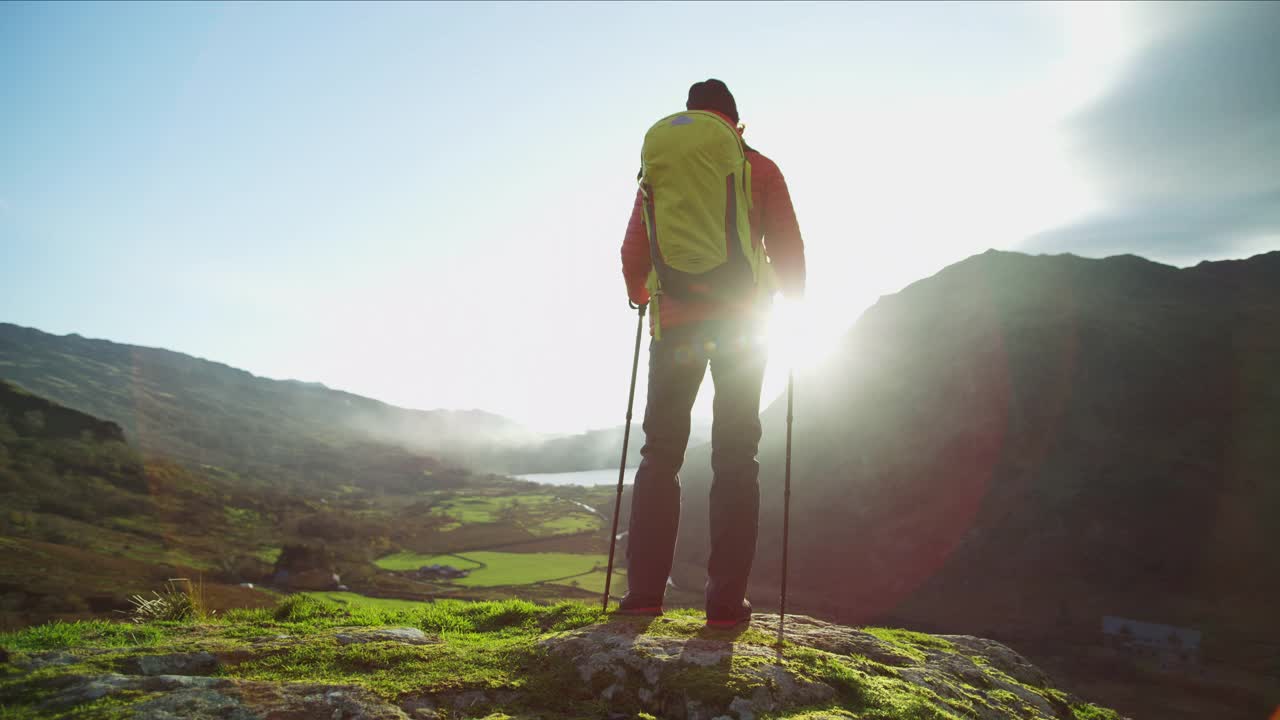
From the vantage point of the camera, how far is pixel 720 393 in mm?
4945

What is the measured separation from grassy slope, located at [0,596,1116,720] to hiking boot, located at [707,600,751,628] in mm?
110

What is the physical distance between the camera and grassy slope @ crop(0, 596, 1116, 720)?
3287 millimetres

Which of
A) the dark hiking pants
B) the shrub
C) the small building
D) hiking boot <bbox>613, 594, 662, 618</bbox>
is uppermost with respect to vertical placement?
the dark hiking pants

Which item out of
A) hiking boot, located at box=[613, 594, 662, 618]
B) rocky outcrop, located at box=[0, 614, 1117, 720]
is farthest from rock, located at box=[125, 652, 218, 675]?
hiking boot, located at box=[613, 594, 662, 618]

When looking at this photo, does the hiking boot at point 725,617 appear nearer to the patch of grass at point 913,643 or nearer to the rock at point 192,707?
the patch of grass at point 913,643

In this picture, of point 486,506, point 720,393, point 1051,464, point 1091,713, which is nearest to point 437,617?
point 720,393

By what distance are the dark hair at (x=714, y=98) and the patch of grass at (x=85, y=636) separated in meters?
5.67

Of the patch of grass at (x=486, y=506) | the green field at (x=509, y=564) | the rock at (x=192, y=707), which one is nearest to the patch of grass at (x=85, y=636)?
the rock at (x=192, y=707)

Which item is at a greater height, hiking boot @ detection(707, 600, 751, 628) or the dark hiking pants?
the dark hiking pants

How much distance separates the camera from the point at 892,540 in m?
62.9

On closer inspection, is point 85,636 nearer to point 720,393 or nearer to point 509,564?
point 720,393

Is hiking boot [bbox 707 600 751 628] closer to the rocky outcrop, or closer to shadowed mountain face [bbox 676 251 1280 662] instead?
the rocky outcrop

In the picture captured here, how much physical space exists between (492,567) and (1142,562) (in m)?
63.9

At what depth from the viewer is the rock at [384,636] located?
13.5ft
